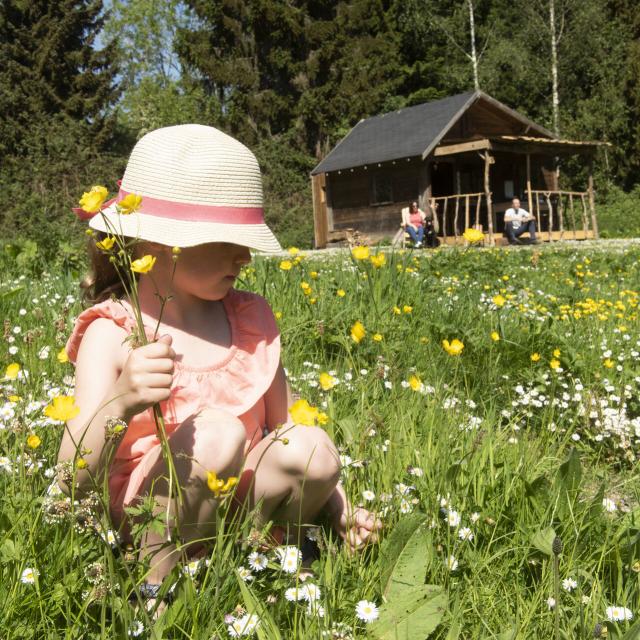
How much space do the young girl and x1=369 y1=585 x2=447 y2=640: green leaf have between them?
25cm

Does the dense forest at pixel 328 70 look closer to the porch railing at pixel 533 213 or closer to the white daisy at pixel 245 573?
the porch railing at pixel 533 213

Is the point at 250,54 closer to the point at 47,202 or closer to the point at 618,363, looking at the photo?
the point at 47,202

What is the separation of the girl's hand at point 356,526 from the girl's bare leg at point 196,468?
333 mm

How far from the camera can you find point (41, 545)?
4.54ft

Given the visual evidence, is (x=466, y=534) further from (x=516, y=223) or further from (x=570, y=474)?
(x=516, y=223)

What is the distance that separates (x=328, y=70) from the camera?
34.0 m

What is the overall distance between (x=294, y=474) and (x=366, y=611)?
0.35m

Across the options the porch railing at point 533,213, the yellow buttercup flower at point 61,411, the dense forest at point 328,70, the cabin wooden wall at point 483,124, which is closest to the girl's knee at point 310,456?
the yellow buttercup flower at point 61,411

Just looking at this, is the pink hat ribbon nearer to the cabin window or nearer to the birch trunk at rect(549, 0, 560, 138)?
the cabin window

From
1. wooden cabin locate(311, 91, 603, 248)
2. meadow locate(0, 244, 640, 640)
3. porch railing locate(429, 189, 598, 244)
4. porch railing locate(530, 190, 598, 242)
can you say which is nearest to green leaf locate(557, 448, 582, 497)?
meadow locate(0, 244, 640, 640)

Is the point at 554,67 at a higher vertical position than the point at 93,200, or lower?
higher

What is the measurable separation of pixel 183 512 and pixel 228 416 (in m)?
0.22

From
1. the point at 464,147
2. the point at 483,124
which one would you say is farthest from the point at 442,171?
the point at 464,147

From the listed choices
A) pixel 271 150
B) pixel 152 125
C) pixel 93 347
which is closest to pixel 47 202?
pixel 271 150
